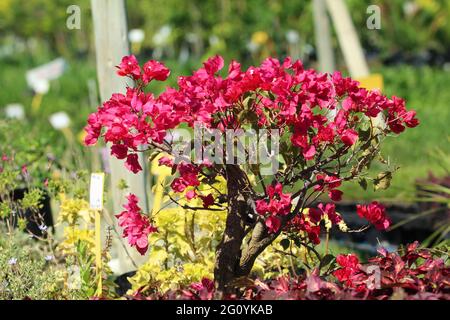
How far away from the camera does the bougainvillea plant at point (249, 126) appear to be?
3.59 metres

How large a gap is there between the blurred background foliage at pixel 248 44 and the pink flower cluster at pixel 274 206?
24.4 feet

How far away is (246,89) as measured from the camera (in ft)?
11.8

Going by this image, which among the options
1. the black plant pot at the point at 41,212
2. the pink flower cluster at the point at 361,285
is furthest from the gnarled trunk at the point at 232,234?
the black plant pot at the point at 41,212

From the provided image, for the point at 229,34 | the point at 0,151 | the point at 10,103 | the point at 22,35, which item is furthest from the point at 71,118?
the point at 22,35

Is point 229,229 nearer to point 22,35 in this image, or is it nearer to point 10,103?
point 10,103

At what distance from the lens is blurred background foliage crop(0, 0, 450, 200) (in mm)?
14617

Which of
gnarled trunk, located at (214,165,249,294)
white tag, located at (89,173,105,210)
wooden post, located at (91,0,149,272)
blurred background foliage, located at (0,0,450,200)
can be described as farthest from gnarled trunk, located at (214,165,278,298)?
blurred background foliage, located at (0,0,450,200)

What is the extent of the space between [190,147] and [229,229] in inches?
14.8

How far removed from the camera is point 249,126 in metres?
3.84

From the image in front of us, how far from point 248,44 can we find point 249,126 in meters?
15.1

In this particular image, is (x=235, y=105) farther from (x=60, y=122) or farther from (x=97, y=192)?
(x=60, y=122)

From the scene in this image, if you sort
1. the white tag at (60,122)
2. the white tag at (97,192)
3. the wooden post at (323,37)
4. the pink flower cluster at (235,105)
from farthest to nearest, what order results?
the wooden post at (323,37), the white tag at (60,122), the white tag at (97,192), the pink flower cluster at (235,105)

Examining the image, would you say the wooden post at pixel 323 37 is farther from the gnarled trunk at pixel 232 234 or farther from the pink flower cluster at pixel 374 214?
the gnarled trunk at pixel 232 234

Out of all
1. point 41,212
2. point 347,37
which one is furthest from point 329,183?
point 347,37
